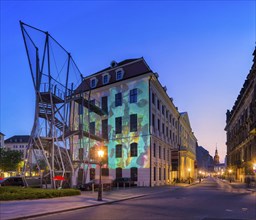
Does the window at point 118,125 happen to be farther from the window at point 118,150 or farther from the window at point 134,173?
the window at point 134,173

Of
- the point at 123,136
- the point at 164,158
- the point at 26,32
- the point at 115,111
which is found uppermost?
the point at 26,32

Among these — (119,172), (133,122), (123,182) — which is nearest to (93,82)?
(133,122)

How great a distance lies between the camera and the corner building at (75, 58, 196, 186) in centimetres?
4234

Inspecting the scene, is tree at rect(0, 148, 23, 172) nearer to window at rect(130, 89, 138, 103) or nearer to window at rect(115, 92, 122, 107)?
window at rect(115, 92, 122, 107)

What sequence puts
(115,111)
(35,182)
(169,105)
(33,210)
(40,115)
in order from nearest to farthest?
1. (33,210)
2. (40,115)
3. (35,182)
4. (115,111)
5. (169,105)

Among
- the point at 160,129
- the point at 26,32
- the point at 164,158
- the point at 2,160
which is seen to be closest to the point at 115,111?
the point at 160,129

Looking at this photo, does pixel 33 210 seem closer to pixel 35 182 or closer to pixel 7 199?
pixel 7 199

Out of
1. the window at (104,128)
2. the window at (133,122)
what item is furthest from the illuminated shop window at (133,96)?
the window at (104,128)

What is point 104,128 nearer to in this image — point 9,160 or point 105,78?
point 105,78

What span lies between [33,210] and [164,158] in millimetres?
38003

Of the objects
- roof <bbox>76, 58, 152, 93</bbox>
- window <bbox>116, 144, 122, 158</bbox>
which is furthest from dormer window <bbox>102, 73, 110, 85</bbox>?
window <bbox>116, 144, 122, 158</bbox>

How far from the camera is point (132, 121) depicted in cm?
4400

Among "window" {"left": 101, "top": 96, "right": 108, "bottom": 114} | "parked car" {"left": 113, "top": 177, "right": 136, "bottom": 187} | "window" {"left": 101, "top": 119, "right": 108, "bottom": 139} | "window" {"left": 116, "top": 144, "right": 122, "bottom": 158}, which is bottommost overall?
"parked car" {"left": 113, "top": 177, "right": 136, "bottom": 187}

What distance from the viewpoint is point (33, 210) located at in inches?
596
